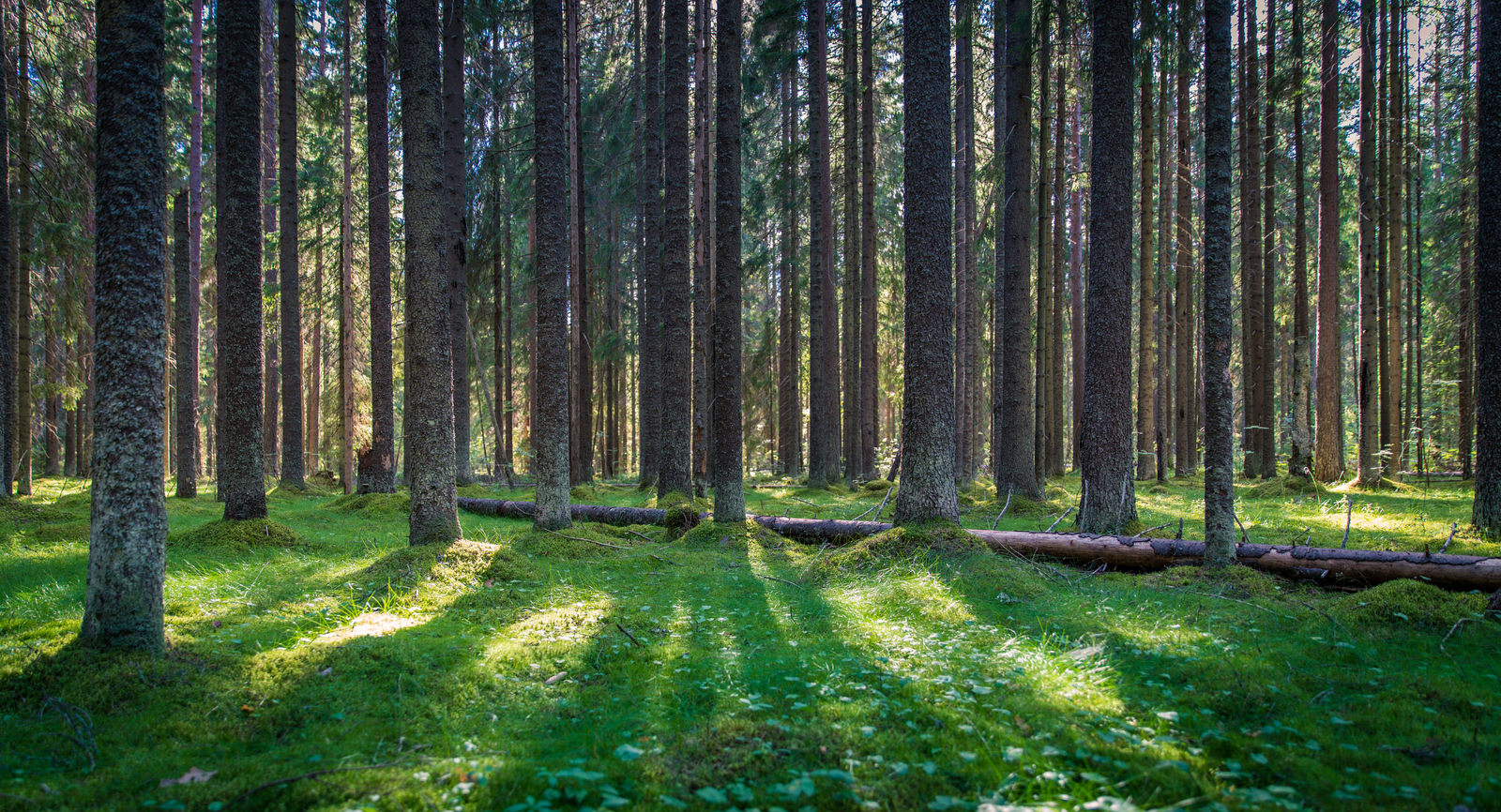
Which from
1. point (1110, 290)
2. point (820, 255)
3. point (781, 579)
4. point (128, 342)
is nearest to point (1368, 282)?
point (1110, 290)

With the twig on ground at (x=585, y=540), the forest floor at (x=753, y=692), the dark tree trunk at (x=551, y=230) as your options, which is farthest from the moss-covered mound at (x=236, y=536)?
the dark tree trunk at (x=551, y=230)

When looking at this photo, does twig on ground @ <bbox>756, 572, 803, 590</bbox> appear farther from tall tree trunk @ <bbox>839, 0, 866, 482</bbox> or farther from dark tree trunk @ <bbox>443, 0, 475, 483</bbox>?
tall tree trunk @ <bbox>839, 0, 866, 482</bbox>

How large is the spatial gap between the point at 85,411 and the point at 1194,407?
3628 centimetres

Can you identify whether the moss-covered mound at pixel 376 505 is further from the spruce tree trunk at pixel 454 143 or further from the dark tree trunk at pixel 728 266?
the dark tree trunk at pixel 728 266

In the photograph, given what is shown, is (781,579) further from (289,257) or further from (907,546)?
(289,257)

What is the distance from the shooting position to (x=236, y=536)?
27.8 feet

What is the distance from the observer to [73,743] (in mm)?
3334

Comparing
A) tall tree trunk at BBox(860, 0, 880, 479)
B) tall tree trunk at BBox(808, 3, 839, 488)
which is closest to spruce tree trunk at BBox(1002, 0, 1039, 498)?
tall tree trunk at BBox(860, 0, 880, 479)

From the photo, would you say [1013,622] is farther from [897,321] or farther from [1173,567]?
[897,321]

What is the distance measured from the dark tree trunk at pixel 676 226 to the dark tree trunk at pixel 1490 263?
9542mm

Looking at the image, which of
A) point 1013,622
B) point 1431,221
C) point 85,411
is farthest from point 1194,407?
point 85,411

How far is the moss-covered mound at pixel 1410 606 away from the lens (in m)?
5.09

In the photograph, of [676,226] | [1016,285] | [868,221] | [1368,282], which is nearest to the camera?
[676,226]

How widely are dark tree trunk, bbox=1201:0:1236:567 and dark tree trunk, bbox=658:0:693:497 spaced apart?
6.79 metres
